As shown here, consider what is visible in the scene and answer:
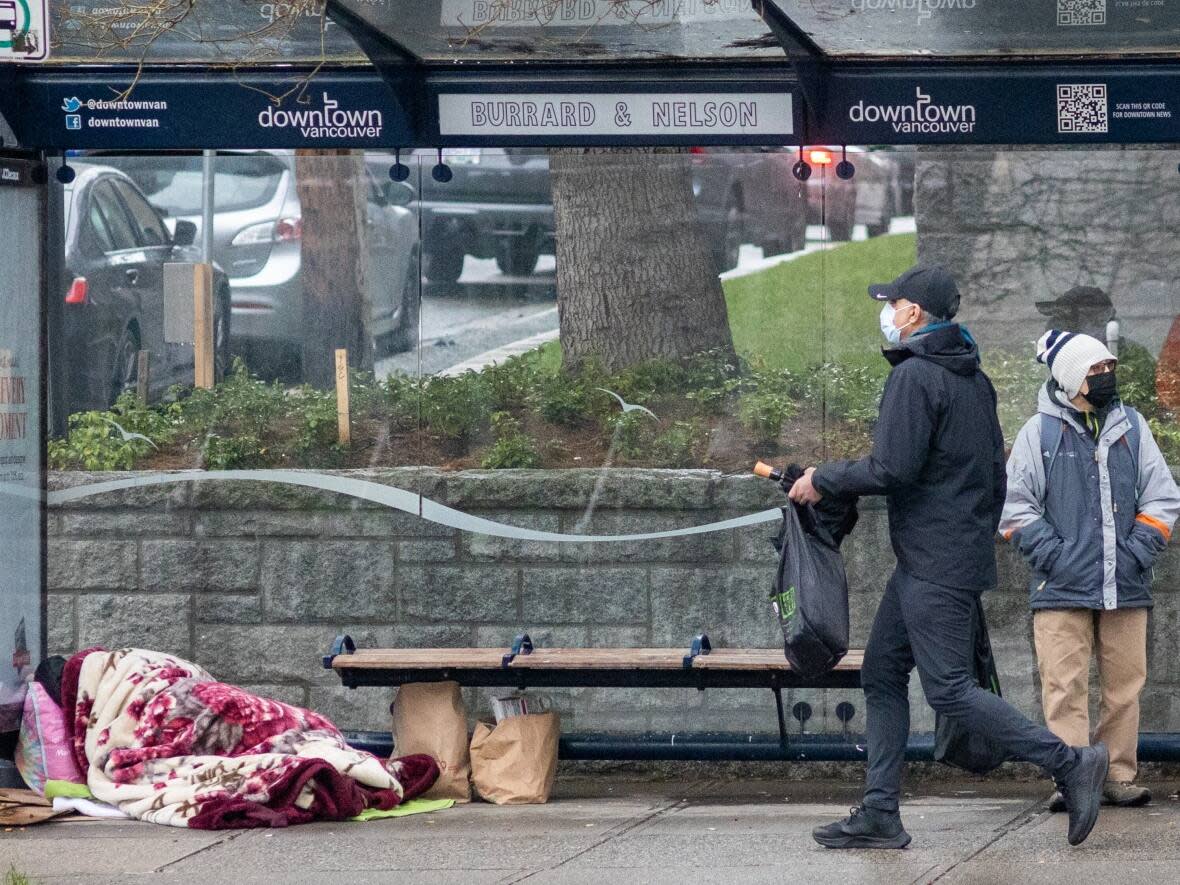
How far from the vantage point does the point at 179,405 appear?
8016 mm

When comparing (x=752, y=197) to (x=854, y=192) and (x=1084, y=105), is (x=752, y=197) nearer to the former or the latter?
(x=854, y=192)

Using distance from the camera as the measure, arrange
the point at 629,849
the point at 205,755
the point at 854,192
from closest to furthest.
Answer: the point at 629,849 < the point at 205,755 < the point at 854,192

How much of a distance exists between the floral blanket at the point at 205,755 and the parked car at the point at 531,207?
6.92 ft

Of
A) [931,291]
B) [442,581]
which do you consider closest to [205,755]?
[442,581]

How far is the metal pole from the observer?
25.8 ft

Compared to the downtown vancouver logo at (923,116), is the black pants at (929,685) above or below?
below

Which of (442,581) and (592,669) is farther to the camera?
(442,581)

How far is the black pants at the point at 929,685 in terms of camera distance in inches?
223

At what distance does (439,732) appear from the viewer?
23.2 ft

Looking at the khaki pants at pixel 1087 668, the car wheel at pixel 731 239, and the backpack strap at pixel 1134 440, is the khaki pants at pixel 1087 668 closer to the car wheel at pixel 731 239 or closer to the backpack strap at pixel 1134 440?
the backpack strap at pixel 1134 440

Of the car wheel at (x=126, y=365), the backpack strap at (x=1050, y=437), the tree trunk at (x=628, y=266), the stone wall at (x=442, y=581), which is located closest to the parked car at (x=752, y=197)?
the tree trunk at (x=628, y=266)

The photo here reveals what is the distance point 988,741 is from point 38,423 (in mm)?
3952

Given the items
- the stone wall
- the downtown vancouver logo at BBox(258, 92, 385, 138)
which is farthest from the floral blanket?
the downtown vancouver logo at BBox(258, 92, 385, 138)

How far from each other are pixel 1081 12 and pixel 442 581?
347cm
